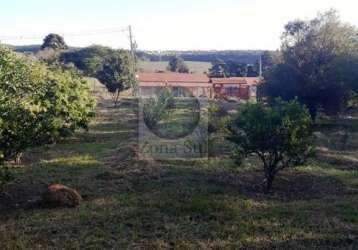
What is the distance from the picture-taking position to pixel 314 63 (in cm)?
2144

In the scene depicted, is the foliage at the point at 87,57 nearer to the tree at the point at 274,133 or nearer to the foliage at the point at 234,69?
the foliage at the point at 234,69

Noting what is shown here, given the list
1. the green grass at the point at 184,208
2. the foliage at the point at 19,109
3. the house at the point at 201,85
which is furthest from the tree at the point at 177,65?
the foliage at the point at 19,109

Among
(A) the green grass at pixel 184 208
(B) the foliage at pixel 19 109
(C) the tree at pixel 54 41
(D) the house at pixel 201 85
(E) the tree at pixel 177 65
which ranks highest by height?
(C) the tree at pixel 54 41

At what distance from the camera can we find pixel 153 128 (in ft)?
54.5

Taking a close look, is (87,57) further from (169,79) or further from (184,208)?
(184,208)

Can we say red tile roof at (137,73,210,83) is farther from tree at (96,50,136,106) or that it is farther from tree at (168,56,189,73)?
tree at (168,56,189,73)

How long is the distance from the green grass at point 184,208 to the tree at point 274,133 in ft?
2.07

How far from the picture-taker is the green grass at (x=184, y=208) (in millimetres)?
5598

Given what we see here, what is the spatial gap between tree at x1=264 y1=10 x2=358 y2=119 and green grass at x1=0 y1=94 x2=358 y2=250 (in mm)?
10506

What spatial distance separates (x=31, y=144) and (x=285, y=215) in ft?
14.3

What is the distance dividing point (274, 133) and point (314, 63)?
47.8 feet

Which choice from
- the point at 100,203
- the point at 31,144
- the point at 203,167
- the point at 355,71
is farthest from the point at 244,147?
the point at 355,71

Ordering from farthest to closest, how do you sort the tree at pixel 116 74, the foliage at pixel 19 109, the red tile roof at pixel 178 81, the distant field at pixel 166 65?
1. the distant field at pixel 166 65
2. the red tile roof at pixel 178 81
3. the tree at pixel 116 74
4. the foliage at pixel 19 109

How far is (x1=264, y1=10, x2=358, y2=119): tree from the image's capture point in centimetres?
2081
